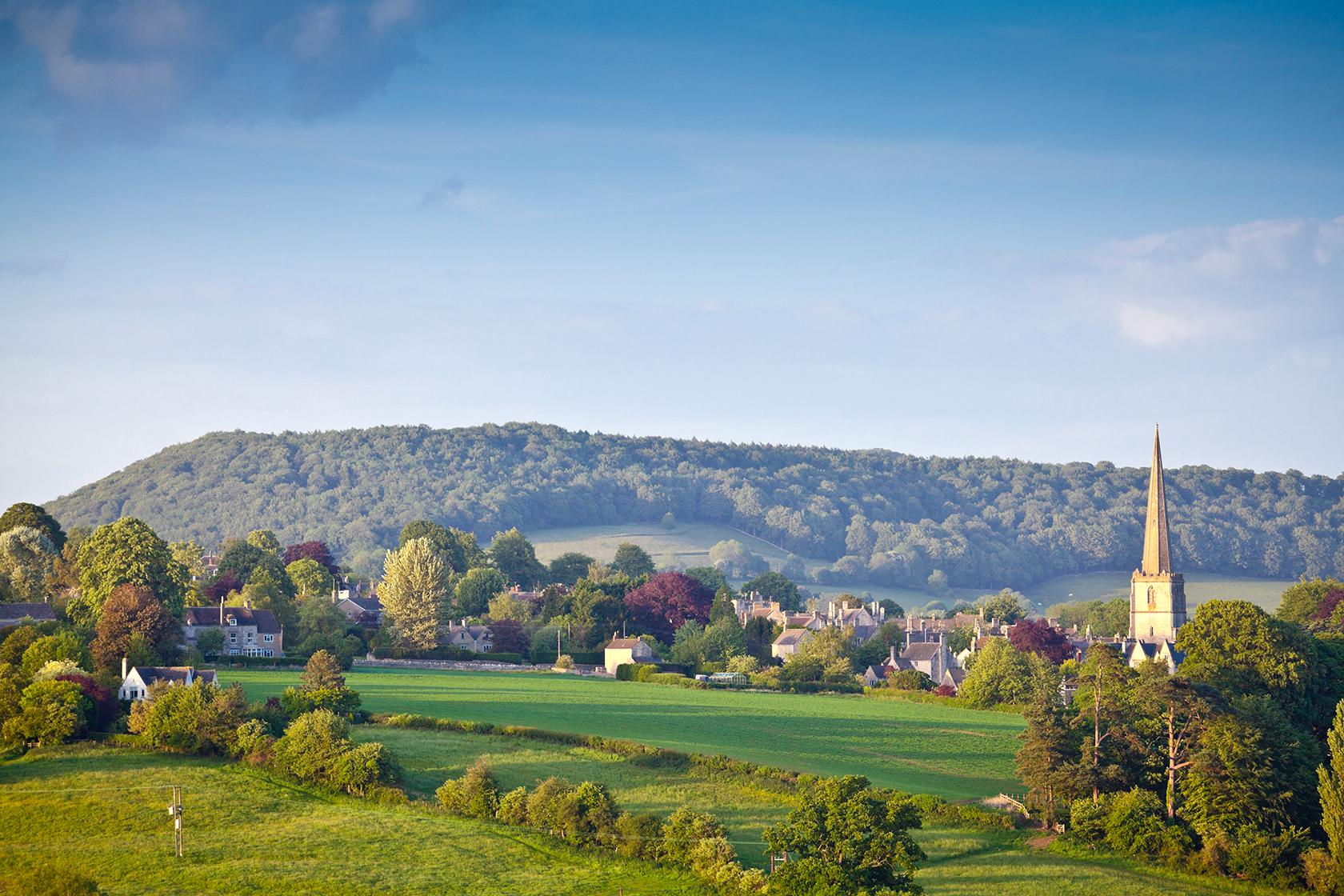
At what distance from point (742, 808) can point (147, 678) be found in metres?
Answer: 26.3

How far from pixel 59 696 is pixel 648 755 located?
840 inches

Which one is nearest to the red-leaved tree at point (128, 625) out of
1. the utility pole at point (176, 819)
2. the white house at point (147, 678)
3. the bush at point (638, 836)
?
the white house at point (147, 678)

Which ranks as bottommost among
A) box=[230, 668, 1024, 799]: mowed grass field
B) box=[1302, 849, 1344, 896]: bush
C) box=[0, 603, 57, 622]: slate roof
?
box=[1302, 849, 1344, 896]: bush

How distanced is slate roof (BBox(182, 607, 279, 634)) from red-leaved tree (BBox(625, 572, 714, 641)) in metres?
26.0

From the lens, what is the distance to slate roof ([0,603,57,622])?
7288cm

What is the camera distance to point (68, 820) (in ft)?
148

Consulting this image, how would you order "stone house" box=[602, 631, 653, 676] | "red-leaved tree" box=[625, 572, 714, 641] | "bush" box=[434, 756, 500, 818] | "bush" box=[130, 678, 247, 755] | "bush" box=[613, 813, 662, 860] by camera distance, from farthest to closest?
"red-leaved tree" box=[625, 572, 714, 641] < "stone house" box=[602, 631, 653, 676] < "bush" box=[130, 678, 247, 755] < "bush" box=[434, 756, 500, 818] < "bush" box=[613, 813, 662, 860]

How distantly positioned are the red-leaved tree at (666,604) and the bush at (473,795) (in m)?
54.5

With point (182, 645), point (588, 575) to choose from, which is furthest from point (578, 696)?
→ point (588, 575)

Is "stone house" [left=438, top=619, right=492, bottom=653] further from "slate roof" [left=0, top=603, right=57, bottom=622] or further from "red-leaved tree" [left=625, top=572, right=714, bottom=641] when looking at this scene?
"slate roof" [left=0, top=603, right=57, bottom=622]

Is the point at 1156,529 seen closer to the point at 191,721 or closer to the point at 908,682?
the point at 908,682

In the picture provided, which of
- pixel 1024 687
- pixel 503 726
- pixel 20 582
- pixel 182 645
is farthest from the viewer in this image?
pixel 20 582

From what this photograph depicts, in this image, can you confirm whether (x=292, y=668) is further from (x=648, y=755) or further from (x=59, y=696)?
(x=648, y=755)

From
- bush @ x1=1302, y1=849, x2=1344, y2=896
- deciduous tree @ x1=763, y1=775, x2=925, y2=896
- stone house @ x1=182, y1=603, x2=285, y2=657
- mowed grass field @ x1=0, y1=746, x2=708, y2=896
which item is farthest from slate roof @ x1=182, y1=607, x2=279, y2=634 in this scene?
bush @ x1=1302, y1=849, x2=1344, y2=896
